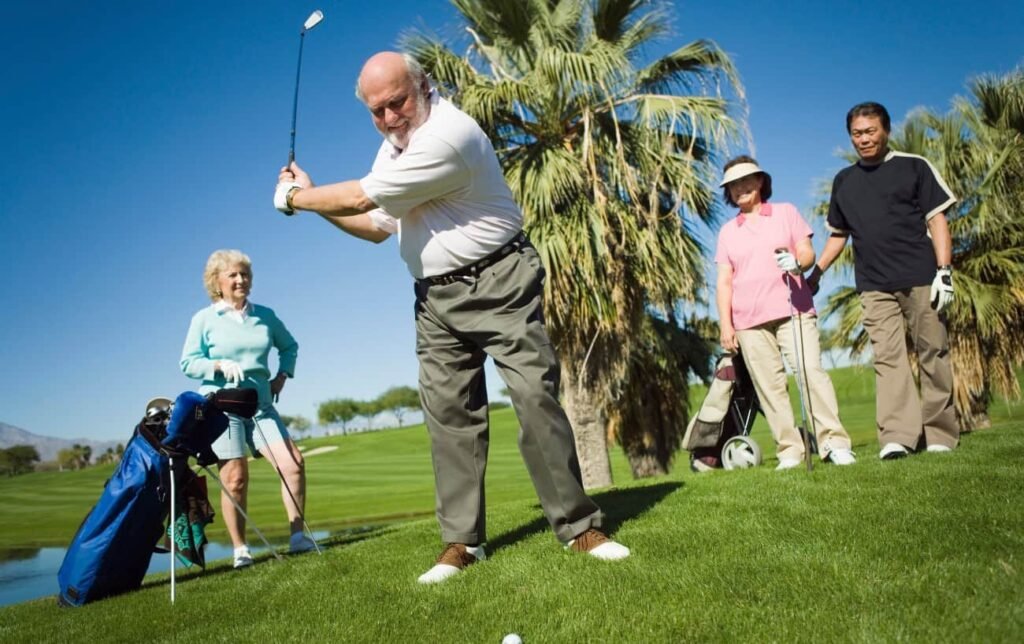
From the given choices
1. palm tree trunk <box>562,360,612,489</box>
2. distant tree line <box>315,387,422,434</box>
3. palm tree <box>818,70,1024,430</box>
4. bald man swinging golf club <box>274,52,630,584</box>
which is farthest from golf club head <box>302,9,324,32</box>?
distant tree line <box>315,387,422,434</box>

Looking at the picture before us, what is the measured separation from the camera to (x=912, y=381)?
496cm

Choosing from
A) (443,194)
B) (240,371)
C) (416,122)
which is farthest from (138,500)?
(416,122)

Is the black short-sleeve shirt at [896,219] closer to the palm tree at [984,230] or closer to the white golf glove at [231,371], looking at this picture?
the white golf glove at [231,371]

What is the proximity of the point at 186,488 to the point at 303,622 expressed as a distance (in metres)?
1.96

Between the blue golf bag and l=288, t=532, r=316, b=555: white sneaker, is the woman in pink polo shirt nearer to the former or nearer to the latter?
l=288, t=532, r=316, b=555: white sneaker

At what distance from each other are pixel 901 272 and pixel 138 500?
479 cm

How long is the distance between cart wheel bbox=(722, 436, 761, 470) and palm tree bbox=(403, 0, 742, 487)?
4.06 metres

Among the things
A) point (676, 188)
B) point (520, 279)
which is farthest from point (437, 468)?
point (676, 188)

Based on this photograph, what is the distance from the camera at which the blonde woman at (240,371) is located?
15.9 feet

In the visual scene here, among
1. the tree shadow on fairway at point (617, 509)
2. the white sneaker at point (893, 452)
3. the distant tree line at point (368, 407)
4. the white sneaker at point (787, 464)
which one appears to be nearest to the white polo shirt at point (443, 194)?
the tree shadow on fairway at point (617, 509)

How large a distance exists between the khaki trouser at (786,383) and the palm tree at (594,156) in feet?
14.6

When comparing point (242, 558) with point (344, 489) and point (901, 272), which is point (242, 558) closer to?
point (901, 272)

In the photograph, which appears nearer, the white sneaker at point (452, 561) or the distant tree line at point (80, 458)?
the white sneaker at point (452, 561)

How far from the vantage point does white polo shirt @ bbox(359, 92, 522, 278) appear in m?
3.01
